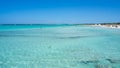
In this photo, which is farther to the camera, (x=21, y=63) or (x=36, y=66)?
(x=21, y=63)

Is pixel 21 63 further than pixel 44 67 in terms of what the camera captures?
Yes

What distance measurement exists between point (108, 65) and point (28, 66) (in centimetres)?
288

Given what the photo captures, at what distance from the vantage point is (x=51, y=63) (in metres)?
7.61

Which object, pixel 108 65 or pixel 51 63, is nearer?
pixel 108 65

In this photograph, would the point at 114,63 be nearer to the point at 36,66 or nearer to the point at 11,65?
the point at 36,66

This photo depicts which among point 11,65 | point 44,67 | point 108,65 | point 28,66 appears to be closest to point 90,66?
point 108,65

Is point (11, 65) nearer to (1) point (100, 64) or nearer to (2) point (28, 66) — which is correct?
(2) point (28, 66)

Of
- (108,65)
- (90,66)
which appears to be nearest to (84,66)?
(90,66)

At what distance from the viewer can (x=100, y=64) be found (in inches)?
286

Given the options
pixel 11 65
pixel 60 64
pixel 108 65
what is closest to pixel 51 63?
pixel 60 64

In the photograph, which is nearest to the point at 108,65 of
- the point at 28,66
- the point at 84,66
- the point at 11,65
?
the point at 84,66

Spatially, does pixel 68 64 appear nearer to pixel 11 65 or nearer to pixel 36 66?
pixel 36 66

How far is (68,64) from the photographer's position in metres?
7.38

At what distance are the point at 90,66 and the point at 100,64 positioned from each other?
0.46 m
